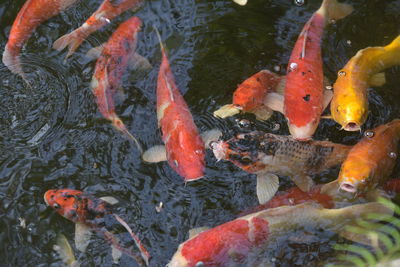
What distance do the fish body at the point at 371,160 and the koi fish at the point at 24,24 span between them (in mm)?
3024

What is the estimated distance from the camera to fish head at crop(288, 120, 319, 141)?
4.09 metres

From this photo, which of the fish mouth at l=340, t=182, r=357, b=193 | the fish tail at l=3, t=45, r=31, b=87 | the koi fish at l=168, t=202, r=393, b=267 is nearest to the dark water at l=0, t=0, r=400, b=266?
the fish tail at l=3, t=45, r=31, b=87

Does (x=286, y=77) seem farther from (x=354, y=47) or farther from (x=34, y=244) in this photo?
(x=34, y=244)

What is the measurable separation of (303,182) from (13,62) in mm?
2950

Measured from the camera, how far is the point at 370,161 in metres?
3.84

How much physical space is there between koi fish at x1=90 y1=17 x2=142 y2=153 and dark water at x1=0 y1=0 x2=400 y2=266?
8cm

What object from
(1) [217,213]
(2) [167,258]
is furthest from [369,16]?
(2) [167,258]

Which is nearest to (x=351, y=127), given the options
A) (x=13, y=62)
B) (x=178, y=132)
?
(x=178, y=132)

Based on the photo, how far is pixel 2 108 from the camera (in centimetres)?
458

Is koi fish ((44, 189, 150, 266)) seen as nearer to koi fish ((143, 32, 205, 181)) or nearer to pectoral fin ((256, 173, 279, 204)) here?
koi fish ((143, 32, 205, 181))

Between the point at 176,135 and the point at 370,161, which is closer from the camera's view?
the point at 370,161

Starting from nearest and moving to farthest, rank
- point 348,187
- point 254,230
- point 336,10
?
point 254,230 < point 348,187 < point 336,10

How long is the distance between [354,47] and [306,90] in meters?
1.01

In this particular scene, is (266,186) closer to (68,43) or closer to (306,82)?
(306,82)
